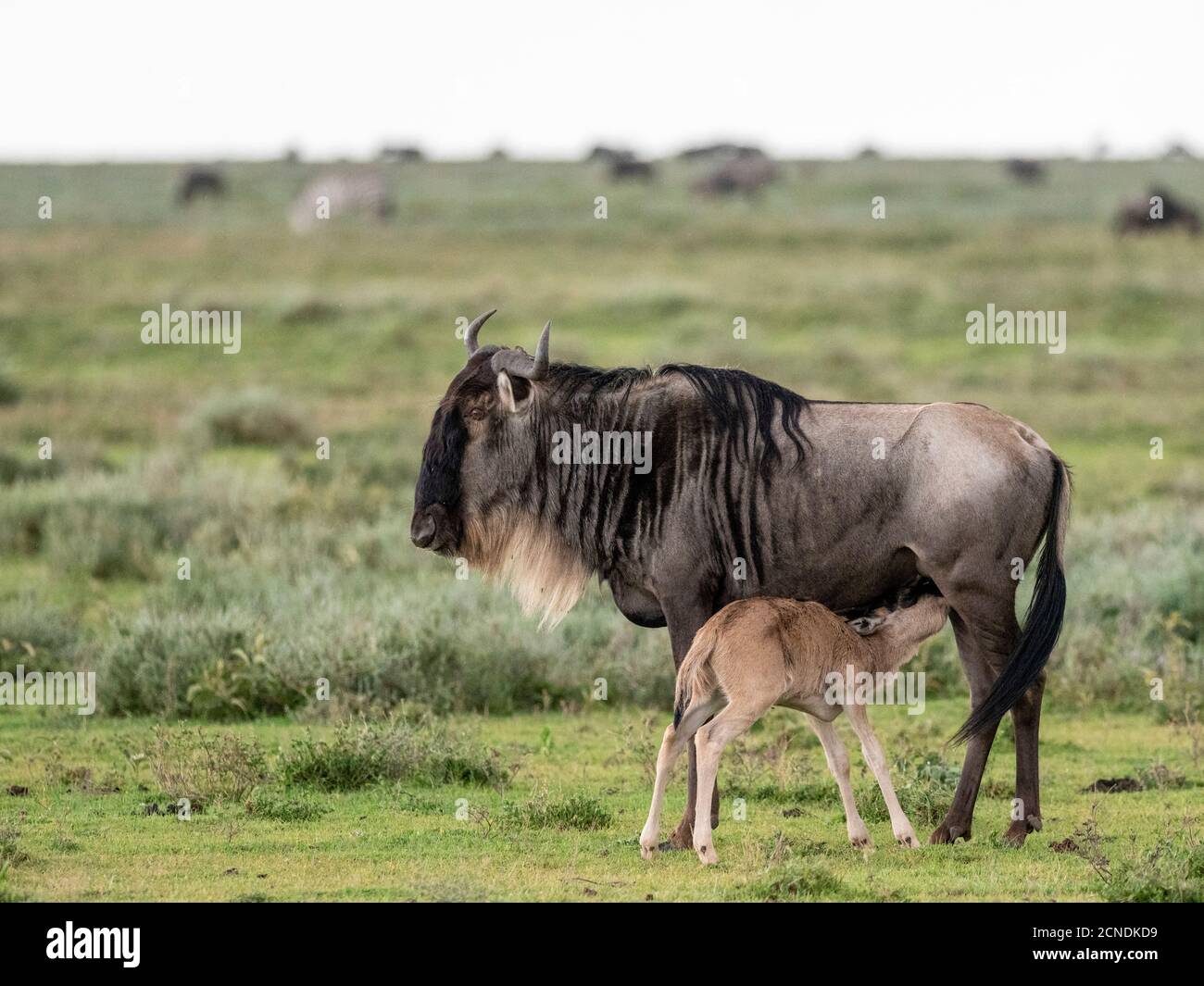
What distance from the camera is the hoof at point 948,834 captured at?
923 centimetres

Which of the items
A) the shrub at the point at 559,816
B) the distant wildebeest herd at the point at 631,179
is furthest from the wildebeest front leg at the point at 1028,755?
the distant wildebeest herd at the point at 631,179

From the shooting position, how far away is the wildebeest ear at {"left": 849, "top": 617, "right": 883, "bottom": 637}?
9234 millimetres

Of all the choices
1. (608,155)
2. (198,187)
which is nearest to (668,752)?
(198,187)

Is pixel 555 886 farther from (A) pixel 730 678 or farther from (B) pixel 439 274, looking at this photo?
(B) pixel 439 274

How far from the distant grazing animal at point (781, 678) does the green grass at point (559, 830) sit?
289 mm

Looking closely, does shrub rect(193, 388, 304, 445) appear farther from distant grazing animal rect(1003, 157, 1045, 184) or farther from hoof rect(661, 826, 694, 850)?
distant grazing animal rect(1003, 157, 1045, 184)

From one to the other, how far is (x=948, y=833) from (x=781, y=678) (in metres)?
1.32

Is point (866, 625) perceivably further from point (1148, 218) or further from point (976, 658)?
point (1148, 218)

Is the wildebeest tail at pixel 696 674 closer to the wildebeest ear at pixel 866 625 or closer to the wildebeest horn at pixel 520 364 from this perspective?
the wildebeest ear at pixel 866 625

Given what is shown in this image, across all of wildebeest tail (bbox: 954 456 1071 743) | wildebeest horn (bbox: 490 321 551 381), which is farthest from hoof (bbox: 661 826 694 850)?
wildebeest horn (bbox: 490 321 551 381)

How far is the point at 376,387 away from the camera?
29.1 meters

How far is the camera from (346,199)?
2276 inches
